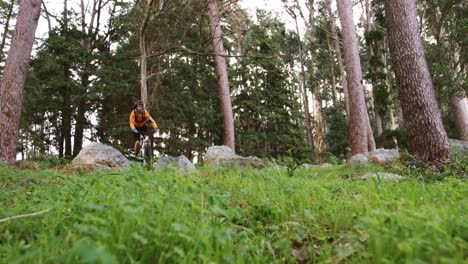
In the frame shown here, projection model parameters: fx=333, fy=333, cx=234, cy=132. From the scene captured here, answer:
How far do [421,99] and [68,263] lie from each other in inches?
302

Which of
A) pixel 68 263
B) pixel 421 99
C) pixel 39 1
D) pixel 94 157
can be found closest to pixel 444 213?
pixel 68 263

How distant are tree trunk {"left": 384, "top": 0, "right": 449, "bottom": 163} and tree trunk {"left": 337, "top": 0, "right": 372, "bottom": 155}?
598 centimetres

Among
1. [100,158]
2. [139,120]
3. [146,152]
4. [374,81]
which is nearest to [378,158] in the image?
[146,152]

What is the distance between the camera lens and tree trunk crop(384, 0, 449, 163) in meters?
7.27

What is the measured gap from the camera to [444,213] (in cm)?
209

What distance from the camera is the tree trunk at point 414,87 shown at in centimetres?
727

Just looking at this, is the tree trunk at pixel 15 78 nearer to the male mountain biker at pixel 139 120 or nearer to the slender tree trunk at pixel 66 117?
the male mountain biker at pixel 139 120

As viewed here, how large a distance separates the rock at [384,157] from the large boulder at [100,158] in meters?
7.66

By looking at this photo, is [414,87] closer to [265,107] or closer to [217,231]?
[217,231]

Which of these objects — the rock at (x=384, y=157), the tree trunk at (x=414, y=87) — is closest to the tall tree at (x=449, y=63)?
the rock at (x=384, y=157)

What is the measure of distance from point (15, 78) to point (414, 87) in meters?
10.9

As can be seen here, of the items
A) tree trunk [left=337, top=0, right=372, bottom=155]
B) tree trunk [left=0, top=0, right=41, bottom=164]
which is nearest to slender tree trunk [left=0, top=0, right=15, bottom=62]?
tree trunk [left=0, top=0, right=41, bottom=164]

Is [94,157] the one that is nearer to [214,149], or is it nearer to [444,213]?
[214,149]

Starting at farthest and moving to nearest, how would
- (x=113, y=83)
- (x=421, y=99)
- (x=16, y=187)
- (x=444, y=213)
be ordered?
(x=113, y=83), (x=421, y=99), (x=16, y=187), (x=444, y=213)
